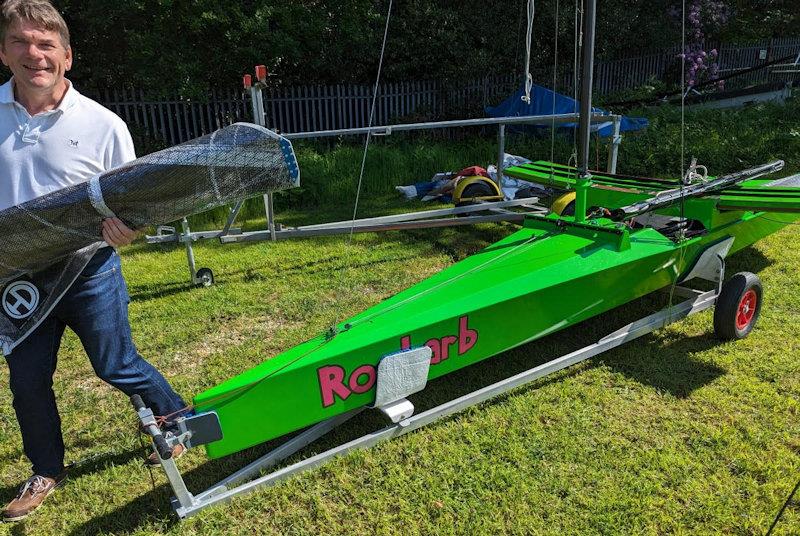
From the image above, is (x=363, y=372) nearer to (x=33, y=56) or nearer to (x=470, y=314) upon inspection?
(x=470, y=314)

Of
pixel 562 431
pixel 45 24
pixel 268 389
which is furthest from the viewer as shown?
pixel 562 431

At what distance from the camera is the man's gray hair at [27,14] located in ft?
7.03

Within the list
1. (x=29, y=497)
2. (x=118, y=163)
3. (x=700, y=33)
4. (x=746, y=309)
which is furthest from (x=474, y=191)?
(x=700, y=33)

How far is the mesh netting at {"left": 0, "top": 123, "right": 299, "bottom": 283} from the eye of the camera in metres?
2.15

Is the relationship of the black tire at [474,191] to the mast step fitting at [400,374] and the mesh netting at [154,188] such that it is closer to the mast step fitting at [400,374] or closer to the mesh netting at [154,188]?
the mast step fitting at [400,374]

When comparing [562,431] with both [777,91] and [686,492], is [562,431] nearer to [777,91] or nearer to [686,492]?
[686,492]

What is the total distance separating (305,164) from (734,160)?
7196 mm

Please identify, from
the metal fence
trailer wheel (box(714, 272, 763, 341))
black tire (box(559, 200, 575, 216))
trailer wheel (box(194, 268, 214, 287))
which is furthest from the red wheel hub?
the metal fence

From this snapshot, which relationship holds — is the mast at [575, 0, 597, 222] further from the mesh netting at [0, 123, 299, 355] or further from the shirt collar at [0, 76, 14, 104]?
the shirt collar at [0, 76, 14, 104]

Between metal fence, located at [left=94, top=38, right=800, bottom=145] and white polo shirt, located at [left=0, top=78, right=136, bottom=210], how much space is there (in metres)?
9.11

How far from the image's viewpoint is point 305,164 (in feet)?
31.7

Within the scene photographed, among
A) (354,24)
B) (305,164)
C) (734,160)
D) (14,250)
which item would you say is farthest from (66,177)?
(354,24)

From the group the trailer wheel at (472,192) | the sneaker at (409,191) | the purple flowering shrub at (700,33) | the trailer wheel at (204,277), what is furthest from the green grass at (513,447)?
the purple flowering shrub at (700,33)

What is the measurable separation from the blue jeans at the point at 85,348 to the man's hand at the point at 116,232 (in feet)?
0.88
